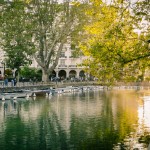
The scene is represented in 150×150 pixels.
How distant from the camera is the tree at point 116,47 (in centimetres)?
2070

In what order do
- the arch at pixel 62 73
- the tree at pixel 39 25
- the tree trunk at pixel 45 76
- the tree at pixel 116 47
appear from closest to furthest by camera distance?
the tree at pixel 116 47, the tree at pixel 39 25, the tree trunk at pixel 45 76, the arch at pixel 62 73

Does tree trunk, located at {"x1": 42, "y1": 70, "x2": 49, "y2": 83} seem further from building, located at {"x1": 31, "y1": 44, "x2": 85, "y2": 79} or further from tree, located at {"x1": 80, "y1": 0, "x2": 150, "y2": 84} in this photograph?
building, located at {"x1": 31, "y1": 44, "x2": 85, "y2": 79}

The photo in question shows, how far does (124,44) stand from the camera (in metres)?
21.8

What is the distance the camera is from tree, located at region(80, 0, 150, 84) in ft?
67.9

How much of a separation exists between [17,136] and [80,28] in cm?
3983

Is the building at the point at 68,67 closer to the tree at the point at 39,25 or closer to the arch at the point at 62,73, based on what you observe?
the arch at the point at 62,73

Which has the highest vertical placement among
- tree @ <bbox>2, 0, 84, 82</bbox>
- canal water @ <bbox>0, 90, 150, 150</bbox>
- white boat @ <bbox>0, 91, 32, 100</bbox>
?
tree @ <bbox>2, 0, 84, 82</bbox>

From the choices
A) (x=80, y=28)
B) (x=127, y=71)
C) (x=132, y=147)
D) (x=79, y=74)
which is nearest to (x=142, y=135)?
(x=132, y=147)

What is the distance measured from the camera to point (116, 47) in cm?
2144

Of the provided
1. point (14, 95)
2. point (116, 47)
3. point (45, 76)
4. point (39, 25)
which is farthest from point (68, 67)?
point (116, 47)

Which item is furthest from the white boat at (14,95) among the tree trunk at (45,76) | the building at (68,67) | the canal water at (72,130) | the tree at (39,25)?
the building at (68,67)

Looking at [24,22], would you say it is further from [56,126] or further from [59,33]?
[56,126]

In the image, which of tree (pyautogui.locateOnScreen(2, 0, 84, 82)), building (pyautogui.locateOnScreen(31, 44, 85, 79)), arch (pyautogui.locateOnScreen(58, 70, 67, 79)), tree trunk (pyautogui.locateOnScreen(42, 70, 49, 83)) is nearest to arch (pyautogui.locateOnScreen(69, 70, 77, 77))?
building (pyautogui.locateOnScreen(31, 44, 85, 79))

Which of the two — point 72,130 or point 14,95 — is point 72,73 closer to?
point 14,95
